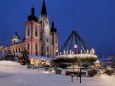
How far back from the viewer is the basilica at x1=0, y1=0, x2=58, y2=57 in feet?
312

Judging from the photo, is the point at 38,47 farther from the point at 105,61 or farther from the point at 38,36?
the point at 105,61

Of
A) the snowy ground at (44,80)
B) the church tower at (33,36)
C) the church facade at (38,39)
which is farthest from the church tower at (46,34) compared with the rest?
the snowy ground at (44,80)

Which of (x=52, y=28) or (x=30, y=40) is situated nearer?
(x=30, y=40)

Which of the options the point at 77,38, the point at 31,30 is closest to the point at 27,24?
the point at 31,30

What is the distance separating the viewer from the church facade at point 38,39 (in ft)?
312

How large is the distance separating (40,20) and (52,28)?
876 centimetres

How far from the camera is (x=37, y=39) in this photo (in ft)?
320

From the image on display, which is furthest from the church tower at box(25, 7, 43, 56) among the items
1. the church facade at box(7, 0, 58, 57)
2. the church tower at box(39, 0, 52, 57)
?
the church tower at box(39, 0, 52, 57)

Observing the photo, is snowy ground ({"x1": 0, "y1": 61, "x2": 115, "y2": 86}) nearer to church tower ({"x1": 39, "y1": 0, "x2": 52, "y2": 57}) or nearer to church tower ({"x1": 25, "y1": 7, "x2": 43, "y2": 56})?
church tower ({"x1": 25, "y1": 7, "x2": 43, "y2": 56})

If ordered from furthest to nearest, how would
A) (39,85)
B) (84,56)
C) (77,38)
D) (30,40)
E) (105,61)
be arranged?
(105,61)
(30,40)
(77,38)
(84,56)
(39,85)

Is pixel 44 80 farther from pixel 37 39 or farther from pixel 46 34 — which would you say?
pixel 46 34

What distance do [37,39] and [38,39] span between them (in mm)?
775

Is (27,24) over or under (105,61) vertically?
over

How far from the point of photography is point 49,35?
11012 centimetres
